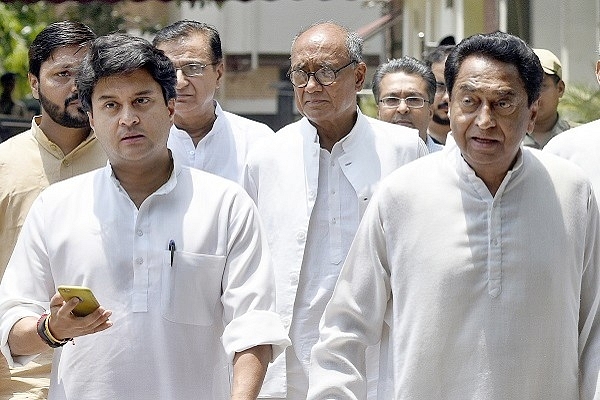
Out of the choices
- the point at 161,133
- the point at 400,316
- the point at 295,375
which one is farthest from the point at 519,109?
the point at 295,375

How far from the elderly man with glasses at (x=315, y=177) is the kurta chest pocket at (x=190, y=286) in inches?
56.8

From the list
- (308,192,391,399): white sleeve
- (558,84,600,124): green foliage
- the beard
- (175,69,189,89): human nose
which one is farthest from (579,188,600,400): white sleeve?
(558,84,600,124): green foliage

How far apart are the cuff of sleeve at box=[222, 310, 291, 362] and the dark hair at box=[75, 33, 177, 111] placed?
2.69 feet

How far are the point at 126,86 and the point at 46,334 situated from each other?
88 cm

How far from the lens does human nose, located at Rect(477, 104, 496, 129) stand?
180 inches

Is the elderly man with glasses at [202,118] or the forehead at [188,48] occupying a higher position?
the forehead at [188,48]

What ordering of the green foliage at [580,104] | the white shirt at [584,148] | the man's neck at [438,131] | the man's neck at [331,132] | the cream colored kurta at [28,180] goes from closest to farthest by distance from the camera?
the white shirt at [584,148] → the cream colored kurta at [28,180] → the man's neck at [331,132] → the man's neck at [438,131] → the green foliage at [580,104]

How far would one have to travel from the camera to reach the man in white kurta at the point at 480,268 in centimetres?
452

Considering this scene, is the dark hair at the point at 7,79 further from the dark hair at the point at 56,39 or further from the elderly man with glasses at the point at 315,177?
the dark hair at the point at 56,39

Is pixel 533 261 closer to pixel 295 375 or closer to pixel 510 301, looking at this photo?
pixel 510 301

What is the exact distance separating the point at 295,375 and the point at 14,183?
4.64 ft

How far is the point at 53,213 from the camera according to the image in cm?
488

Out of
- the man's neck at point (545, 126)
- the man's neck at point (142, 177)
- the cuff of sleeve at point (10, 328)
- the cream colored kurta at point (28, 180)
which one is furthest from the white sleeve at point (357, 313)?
the man's neck at point (545, 126)

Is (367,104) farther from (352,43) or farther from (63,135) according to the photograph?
(63,135)
